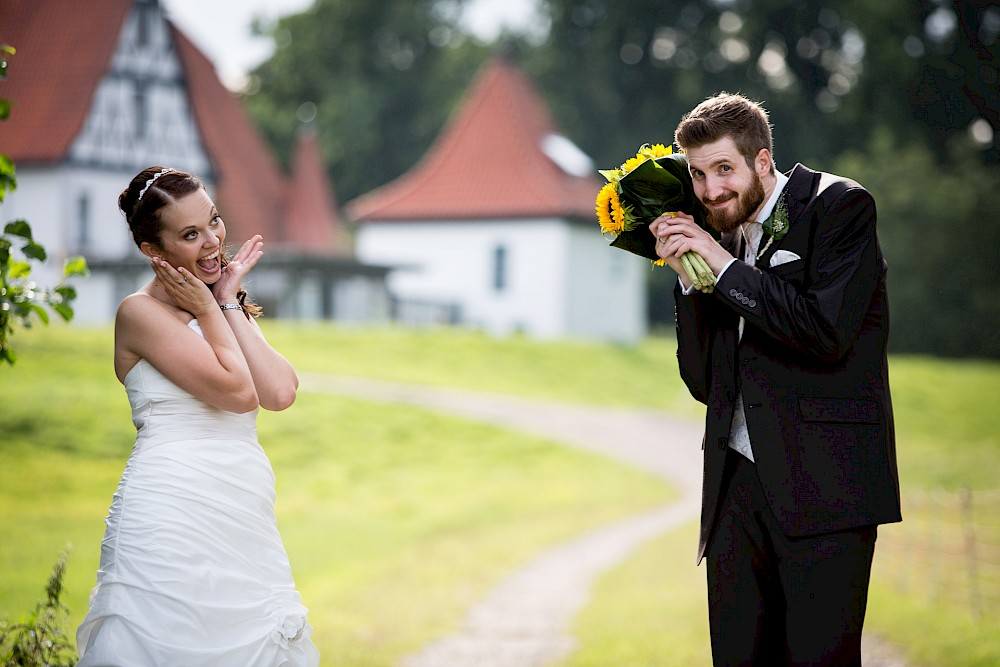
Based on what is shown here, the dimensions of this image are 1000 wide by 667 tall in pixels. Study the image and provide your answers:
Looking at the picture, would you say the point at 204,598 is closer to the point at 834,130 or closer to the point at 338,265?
the point at 338,265

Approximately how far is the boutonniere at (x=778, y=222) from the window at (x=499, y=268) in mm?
30987

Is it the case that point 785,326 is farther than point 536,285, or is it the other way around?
point 536,285

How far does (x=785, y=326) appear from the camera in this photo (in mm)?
2955

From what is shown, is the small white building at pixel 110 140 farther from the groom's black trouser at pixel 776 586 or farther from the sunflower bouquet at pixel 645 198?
the groom's black trouser at pixel 776 586

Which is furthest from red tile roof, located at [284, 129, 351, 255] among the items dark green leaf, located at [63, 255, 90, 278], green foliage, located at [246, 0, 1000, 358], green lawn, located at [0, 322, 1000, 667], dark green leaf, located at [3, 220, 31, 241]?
dark green leaf, located at [3, 220, 31, 241]

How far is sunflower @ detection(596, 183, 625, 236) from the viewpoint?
10.8 ft

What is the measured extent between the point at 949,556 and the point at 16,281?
1075 cm

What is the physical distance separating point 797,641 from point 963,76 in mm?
35399

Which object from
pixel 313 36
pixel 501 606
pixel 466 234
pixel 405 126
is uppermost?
pixel 313 36

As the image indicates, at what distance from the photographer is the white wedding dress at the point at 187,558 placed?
3.11m

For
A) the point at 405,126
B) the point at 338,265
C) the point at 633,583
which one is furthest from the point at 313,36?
the point at 633,583

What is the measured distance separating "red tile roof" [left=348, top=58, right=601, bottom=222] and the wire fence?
1836 centimetres

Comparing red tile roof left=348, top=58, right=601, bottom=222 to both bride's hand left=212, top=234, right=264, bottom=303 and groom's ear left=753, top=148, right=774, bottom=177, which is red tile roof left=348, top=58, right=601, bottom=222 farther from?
groom's ear left=753, top=148, right=774, bottom=177

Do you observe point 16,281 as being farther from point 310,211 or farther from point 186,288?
point 310,211
